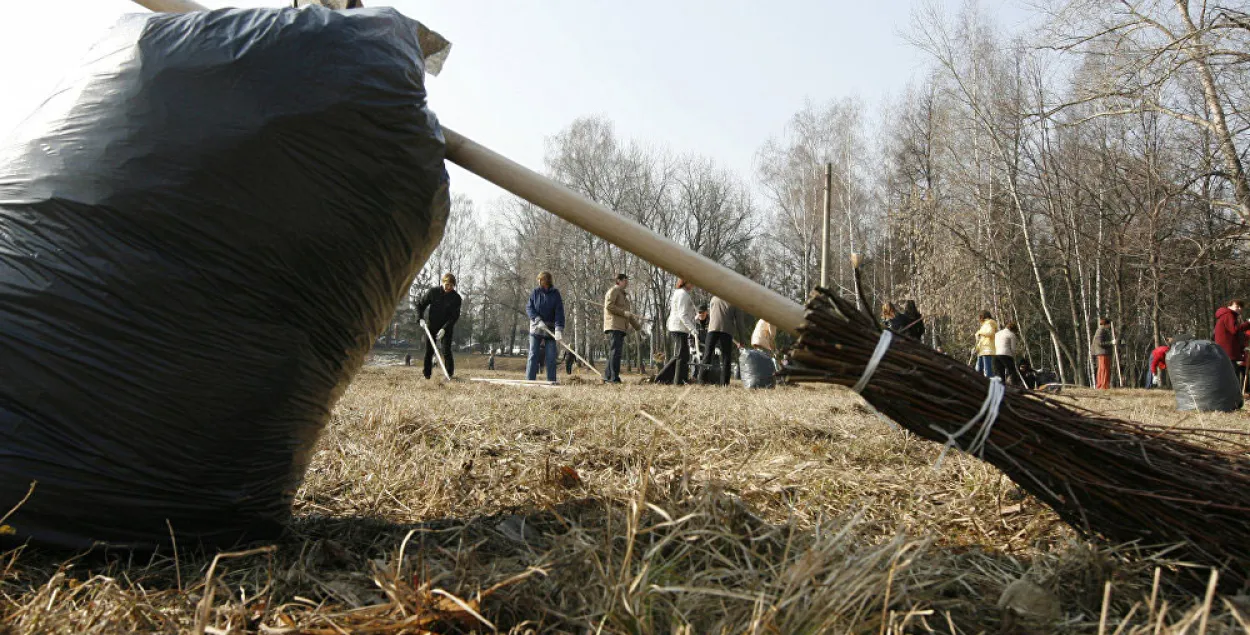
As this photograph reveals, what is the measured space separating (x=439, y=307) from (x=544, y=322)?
1.67 m

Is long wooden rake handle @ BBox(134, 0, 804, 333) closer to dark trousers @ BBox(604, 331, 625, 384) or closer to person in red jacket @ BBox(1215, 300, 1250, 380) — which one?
dark trousers @ BBox(604, 331, 625, 384)

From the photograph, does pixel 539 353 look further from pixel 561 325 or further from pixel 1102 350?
pixel 1102 350

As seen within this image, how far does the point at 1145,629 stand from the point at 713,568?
0.72 meters

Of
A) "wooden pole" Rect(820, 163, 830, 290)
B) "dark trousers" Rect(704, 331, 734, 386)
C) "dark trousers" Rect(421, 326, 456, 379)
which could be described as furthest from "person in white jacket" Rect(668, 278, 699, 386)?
"dark trousers" Rect(421, 326, 456, 379)

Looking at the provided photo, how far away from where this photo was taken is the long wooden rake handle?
1825 mm

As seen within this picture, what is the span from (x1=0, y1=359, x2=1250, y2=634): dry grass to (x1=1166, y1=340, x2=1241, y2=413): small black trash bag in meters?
7.17

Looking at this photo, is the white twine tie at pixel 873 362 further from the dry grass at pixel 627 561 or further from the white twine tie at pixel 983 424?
the dry grass at pixel 627 561

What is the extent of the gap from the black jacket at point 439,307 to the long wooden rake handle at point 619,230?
8619 millimetres

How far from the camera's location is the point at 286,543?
1.74 m

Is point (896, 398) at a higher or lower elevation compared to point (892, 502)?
higher

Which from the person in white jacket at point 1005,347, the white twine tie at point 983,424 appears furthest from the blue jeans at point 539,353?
the person in white jacket at point 1005,347

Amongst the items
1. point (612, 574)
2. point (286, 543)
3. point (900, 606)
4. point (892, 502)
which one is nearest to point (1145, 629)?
point (900, 606)

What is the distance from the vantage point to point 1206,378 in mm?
7715

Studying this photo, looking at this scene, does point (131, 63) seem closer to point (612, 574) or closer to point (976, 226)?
point (612, 574)
